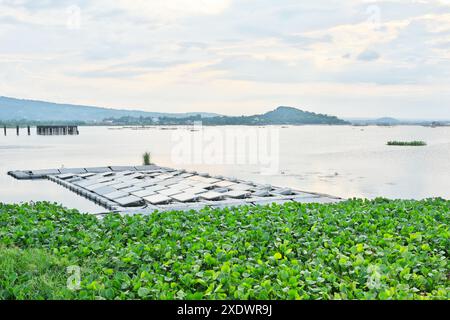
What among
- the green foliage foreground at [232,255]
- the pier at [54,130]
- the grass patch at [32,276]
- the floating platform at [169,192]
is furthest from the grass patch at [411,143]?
the grass patch at [32,276]

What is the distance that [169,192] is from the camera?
11.5 meters

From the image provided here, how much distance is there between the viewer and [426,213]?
666 cm

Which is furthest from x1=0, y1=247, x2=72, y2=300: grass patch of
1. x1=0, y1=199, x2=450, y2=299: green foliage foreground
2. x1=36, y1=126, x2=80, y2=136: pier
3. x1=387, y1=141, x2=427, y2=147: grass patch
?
x1=36, y1=126, x2=80, y2=136: pier

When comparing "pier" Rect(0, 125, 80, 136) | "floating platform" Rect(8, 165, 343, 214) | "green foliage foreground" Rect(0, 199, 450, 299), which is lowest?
"floating platform" Rect(8, 165, 343, 214)

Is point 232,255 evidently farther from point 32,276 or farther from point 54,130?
point 54,130

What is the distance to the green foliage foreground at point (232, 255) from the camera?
3461 mm

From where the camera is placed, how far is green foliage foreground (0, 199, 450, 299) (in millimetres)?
3461

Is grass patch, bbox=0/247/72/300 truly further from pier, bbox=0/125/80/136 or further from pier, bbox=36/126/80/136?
pier, bbox=36/126/80/136

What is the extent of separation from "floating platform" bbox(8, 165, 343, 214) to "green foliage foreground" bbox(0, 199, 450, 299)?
7.61 feet

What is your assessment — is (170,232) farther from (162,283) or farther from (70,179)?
(70,179)

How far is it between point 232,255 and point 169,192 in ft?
23.7

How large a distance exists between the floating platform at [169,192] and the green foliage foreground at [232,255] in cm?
232

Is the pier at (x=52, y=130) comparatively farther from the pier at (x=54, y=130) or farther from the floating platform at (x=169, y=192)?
the floating platform at (x=169, y=192)
